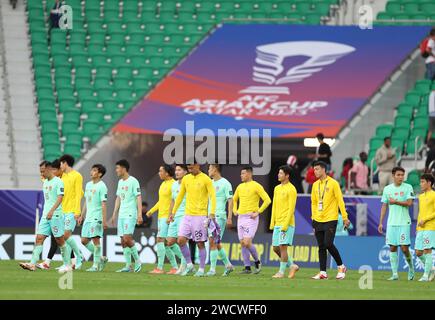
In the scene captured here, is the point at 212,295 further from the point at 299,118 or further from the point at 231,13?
the point at 231,13

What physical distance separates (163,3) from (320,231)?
755 inches

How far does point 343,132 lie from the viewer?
33.2m

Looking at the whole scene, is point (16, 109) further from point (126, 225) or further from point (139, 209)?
point (139, 209)

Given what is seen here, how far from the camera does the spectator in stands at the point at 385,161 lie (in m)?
31.2

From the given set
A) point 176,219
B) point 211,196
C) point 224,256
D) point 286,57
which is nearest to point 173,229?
point 176,219

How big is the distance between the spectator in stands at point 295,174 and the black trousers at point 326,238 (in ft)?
25.5

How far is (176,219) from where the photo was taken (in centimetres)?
2484

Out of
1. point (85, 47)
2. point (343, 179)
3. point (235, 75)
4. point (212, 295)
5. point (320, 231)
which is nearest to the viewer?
point (212, 295)

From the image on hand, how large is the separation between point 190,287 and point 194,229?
11.6 feet

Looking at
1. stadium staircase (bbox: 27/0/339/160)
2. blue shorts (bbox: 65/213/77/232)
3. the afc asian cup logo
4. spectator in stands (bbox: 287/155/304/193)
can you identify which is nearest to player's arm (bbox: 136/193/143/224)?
blue shorts (bbox: 65/213/77/232)

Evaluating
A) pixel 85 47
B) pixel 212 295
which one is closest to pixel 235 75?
pixel 85 47

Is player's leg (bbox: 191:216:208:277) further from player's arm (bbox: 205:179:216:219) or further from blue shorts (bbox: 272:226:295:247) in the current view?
blue shorts (bbox: 272:226:295:247)

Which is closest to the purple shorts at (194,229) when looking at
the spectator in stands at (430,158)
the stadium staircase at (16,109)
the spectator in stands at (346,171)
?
the spectator in stands at (430,158)

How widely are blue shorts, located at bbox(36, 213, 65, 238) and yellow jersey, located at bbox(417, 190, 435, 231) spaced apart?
7.10 m
